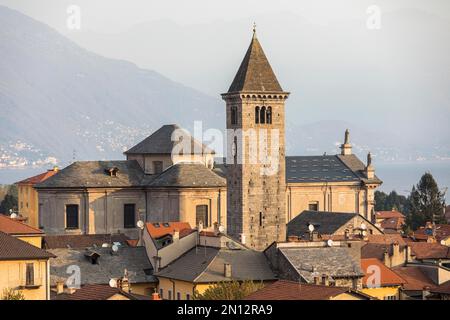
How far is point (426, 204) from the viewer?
134m

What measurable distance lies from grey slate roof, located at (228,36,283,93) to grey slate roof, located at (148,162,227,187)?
5890 millimetres

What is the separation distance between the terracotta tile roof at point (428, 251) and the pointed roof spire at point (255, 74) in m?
11.3

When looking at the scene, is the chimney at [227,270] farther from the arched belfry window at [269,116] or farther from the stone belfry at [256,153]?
the arched belfry window at [269,116]

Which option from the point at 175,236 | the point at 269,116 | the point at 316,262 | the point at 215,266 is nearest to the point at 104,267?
the point at 175,236

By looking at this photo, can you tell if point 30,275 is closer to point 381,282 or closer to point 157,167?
point 381,282

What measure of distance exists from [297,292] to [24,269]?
566 inches

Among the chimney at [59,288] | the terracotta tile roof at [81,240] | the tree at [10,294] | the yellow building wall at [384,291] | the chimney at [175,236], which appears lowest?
the yellow building wall at [384,291]

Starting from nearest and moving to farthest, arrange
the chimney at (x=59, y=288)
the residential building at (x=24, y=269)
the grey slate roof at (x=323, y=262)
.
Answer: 1. the residential building at (x=24, y=269)
2. the chimney at (x=59, y=288)
3. the grey slate roof at (x=323, y=262)

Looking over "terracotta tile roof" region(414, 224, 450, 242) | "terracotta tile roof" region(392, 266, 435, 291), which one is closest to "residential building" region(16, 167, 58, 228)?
"terracotta tile roof" region(414, 224, 450, 242)

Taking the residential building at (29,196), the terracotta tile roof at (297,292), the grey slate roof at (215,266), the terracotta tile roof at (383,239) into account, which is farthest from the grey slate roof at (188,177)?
the terracotta tile roof at (297,292)

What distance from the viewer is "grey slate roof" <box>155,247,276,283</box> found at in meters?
55.8

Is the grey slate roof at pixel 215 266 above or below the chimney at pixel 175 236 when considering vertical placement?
below

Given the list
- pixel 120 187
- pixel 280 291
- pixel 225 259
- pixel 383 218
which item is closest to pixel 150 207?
pixel 120 187

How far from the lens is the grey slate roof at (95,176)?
8231 centimetres
